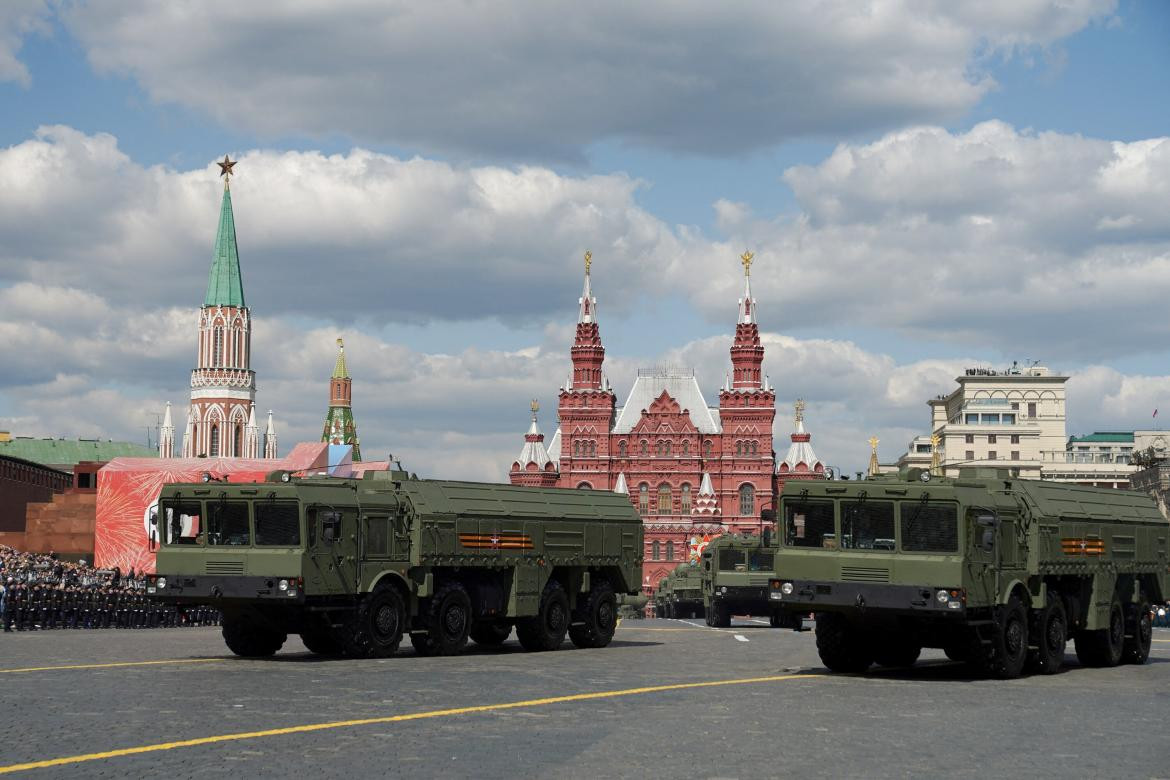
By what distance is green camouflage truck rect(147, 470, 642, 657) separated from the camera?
26.0 meters

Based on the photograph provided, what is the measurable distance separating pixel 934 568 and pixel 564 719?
7503 millimetres

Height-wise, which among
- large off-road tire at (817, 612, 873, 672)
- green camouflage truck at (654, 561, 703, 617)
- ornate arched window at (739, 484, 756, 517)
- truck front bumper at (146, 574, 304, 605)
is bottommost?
green camouflage truck at (654, 561, 703, 617)

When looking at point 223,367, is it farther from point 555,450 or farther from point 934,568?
point 934,568

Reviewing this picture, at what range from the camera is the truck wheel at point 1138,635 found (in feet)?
93.4

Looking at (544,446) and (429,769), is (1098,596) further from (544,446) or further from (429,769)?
(544,446)

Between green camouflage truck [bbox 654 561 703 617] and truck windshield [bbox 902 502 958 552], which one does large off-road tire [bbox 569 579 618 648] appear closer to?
truck windshield [bbox 902 502 958 552]

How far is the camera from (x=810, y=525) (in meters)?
23.6

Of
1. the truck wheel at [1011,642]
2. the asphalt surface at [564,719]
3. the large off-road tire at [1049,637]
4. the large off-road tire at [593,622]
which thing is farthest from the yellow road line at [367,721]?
the large off-road tire at [593,622]

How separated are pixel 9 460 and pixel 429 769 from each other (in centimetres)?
10339

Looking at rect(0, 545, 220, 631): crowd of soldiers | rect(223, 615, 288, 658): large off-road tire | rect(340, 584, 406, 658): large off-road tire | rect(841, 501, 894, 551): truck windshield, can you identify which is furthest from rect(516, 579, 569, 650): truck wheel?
rect(0, 545, 220, 631): crowd of soldiers

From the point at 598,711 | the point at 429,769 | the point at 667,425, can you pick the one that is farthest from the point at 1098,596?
the point at 667,425

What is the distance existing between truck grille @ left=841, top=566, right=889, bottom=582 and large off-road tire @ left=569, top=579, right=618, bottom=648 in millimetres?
9200

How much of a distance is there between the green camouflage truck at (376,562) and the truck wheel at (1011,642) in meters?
9.33

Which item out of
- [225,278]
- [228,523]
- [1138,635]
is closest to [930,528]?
[1138,635]
